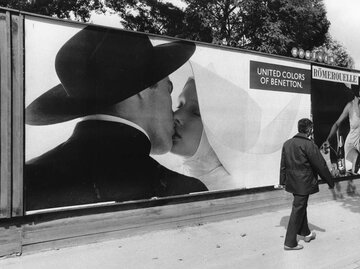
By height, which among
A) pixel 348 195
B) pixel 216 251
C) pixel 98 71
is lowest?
pixel 216 251

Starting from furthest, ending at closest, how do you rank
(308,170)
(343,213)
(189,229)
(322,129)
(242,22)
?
(242,22) → (322,129) → (343,213) → (189,229) → (308,170)

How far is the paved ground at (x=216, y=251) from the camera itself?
15.6ft

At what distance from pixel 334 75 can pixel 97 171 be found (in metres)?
5.97

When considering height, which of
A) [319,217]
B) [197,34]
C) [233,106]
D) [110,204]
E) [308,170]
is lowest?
[319,217]

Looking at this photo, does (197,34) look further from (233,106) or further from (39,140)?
(39,140)

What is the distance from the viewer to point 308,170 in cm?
534

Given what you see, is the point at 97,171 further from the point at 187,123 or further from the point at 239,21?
the point at 239,21

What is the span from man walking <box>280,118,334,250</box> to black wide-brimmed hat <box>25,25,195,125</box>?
214 centimetres

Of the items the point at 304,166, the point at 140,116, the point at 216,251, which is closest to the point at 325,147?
the point at 304,166

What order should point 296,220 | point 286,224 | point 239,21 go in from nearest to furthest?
point 296,220
point 286,224
point 239,21

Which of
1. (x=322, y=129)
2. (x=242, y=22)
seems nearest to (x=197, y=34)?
(x=242, y=22)

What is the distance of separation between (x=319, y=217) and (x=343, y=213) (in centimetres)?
66

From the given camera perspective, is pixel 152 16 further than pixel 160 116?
Yes

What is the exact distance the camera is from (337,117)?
8.94 metres
